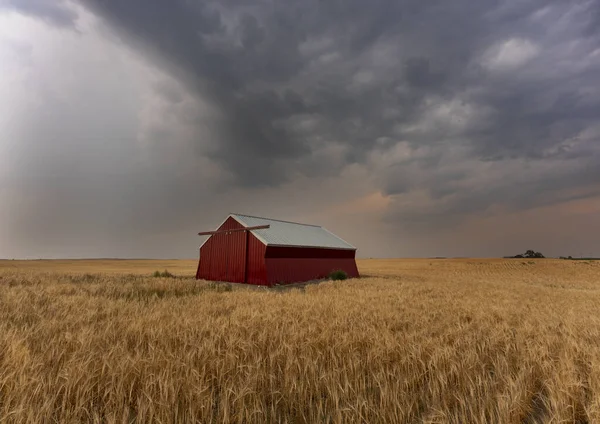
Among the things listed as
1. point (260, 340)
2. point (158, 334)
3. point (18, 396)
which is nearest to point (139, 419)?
point (18, 396)

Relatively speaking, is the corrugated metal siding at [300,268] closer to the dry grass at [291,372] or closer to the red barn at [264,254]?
the red barn at [264,254]

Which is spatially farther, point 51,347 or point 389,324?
point 389,324

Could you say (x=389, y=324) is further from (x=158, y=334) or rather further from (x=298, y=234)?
(x=298, y=234)

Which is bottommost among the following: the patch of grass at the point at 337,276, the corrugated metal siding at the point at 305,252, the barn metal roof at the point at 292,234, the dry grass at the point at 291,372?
the dry grass at the point at 291,372

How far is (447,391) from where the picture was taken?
15.4 feet

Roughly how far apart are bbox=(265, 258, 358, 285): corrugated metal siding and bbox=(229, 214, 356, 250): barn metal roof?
A: 169 cm

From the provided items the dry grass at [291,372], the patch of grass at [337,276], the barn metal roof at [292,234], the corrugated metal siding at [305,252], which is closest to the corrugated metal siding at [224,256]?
the barn metal roof at [292,234]

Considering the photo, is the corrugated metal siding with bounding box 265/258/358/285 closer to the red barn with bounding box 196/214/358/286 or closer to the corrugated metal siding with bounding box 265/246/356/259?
the red barn with bounding box 196/214/358/286

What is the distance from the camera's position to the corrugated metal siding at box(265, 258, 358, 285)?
1202 inches

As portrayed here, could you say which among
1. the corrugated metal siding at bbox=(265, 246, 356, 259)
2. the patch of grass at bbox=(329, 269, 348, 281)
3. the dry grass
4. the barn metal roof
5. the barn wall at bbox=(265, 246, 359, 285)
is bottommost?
the dry grass

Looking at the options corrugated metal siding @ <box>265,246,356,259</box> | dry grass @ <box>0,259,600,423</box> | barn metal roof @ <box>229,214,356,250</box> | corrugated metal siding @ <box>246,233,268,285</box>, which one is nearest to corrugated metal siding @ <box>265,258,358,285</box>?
corrugated metal siding @ <box>265,246,356,259</box>

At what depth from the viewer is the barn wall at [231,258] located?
1202 inches

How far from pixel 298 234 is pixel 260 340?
30.6m

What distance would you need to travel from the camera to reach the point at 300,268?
3353cm
